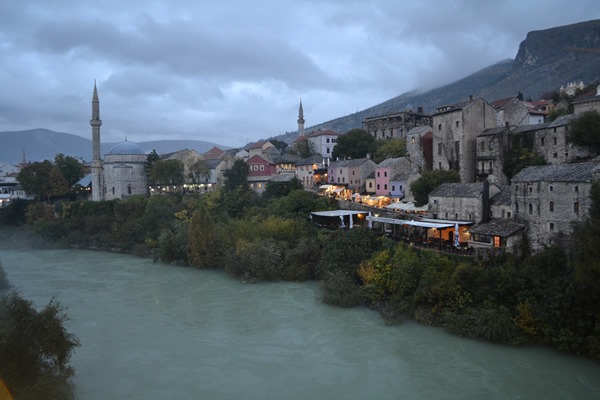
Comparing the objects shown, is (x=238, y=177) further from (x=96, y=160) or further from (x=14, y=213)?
(x=14, y=213)

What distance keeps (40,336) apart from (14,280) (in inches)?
880

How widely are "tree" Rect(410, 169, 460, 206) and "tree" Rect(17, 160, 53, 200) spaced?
4904 centimetres

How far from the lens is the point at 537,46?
11362 centimetres

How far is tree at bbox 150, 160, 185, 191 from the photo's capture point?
53.9m

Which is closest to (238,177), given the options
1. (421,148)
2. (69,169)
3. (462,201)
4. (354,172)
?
(354,172)

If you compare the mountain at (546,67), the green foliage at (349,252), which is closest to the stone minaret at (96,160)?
the green foliage at (349,252)

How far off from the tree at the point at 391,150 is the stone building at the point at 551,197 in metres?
21.0

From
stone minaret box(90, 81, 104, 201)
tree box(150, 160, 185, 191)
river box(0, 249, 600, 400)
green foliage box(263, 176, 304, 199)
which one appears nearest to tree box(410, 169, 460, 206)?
river box(0, 249, 600, 400)

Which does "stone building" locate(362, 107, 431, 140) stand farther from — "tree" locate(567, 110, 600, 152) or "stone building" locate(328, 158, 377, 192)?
"tree" locate(567, 110, 600, 152)

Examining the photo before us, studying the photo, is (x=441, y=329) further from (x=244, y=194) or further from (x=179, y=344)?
(x=244, y=194)

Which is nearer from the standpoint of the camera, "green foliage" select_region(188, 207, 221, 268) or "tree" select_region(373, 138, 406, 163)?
"green foliage" select_region(188, 207, 221, 268)

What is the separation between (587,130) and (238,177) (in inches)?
1279

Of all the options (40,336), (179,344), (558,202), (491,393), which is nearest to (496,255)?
(558,202)

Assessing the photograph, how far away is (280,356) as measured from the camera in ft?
59.6
